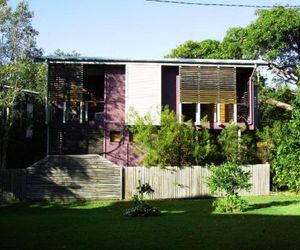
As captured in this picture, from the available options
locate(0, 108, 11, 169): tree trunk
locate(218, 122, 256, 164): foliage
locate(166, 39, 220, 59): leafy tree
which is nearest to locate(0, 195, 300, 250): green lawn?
locate(218, 122, 256, 164): foliage

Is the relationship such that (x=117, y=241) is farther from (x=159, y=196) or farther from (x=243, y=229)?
(x=159, y=196)

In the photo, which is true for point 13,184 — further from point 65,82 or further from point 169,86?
point 169,86

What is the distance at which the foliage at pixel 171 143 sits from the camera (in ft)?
94.2

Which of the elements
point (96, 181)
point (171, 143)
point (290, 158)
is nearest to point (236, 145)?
point (171, 143)

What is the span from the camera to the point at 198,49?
4981 centimetres

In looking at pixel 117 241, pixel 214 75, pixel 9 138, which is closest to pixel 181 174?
pixel 214 75

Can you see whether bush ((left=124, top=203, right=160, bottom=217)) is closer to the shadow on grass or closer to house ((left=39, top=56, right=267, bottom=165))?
the shadow on grass

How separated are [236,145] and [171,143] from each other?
13.3ft

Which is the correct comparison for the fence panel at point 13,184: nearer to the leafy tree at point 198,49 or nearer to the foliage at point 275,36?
the foliage at point 275,36

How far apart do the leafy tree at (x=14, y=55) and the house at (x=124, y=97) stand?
1.17 metres

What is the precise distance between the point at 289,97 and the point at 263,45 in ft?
15.2

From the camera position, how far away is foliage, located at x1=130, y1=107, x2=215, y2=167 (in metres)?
28.7

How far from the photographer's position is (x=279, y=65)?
134ft

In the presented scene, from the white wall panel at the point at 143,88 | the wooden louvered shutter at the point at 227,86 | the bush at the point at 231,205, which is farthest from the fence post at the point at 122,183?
the bush at the point at 231,205
